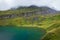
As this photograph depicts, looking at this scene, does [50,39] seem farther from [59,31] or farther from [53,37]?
[59,31]

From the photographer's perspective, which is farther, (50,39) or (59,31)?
(59,31)

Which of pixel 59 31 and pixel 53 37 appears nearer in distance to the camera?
pixel 53 37

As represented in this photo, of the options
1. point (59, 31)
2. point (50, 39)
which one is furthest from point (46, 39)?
point (59, 31)

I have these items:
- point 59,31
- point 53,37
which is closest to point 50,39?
point 53,37

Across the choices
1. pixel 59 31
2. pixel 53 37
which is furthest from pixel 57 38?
pixel 59 31

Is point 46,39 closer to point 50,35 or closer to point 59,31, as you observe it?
point 50,35

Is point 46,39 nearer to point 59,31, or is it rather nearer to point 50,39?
point 50,39
